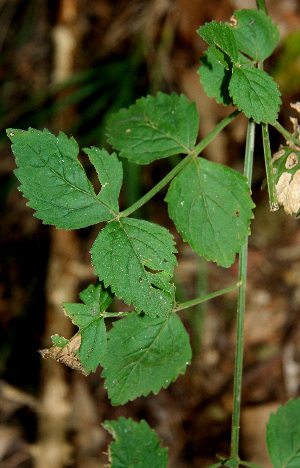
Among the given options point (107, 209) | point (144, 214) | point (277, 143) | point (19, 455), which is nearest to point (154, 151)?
point (107, 209)

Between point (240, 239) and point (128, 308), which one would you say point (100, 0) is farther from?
point (240, 239)

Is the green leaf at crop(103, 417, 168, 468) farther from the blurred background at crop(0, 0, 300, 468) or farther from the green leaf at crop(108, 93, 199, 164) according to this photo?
the blurred background at crop(0, 0, 300, 468)

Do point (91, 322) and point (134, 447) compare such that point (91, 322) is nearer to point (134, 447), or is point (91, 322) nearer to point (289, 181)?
point (134, 447)

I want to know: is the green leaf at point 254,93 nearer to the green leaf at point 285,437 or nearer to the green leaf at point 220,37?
the green leaf at point 220,37

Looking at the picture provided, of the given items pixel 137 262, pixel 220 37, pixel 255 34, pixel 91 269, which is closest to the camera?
pixel 220 37

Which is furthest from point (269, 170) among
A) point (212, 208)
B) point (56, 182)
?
point (56, 182)
